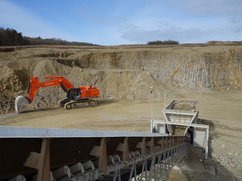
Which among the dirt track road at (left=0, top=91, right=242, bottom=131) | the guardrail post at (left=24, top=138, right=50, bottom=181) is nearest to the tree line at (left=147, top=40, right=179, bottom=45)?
the dirt track road at (left=0, top=91, right=242, bottom=131)

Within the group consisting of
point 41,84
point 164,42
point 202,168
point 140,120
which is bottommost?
point 202,168

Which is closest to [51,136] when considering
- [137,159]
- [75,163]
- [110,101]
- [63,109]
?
[75,163]

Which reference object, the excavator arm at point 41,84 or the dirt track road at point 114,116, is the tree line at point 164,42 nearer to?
the dirt track road at point 114,116

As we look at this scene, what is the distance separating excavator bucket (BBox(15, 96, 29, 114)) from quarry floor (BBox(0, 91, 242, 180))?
0.55 meters

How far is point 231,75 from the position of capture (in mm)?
40812

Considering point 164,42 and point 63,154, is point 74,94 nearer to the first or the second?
point 63,154

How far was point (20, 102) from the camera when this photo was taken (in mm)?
23078

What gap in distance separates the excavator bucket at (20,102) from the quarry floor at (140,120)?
1.80ft

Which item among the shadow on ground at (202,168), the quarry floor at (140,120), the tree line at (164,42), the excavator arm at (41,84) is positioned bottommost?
the shadow on ground at (202,168)

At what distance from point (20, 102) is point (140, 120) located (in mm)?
9594

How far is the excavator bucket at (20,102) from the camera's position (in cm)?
2295

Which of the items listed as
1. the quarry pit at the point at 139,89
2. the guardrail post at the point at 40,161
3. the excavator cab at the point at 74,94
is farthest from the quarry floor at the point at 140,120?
the guardrail post at the point at 40,161

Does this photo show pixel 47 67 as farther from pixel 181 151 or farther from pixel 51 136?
pixel 51 136

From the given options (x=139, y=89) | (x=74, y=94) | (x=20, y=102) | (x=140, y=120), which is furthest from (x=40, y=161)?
(x=139, y=89)
